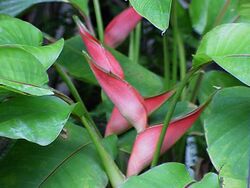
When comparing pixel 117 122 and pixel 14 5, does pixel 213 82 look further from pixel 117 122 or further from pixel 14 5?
pixel 14 5

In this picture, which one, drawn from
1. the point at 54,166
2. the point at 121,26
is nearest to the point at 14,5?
the point at 121,26

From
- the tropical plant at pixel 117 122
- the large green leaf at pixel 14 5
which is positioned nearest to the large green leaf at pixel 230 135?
the tropical plant at pixel 117 122

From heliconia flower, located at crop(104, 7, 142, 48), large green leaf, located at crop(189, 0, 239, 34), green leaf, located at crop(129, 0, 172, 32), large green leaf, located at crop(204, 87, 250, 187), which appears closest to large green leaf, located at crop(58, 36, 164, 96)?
heliconia flower, located at crop(104, 7, 142, 48)

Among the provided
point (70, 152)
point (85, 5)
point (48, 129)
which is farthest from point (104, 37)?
point (48, 129)

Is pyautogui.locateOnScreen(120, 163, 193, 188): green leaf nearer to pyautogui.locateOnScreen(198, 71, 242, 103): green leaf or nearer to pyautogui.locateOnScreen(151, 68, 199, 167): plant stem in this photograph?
pyautogui.locateOnScreen(151, 68, 199, 167): plant stem

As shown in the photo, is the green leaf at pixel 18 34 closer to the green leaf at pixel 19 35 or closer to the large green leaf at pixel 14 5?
the green leaf at pixel 19 35
